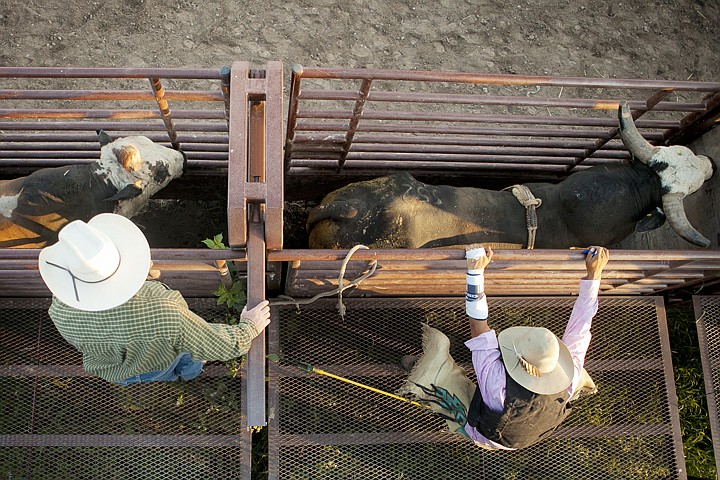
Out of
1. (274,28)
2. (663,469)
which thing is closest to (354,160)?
(274,28)

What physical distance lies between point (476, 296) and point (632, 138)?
175 cm

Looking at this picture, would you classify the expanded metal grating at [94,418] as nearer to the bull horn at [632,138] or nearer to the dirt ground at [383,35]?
the dirt ground at [383,35]

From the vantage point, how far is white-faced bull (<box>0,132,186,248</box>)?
457cm

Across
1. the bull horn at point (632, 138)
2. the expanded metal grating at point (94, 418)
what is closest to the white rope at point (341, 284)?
the expanded metal grating at point (94, 418)

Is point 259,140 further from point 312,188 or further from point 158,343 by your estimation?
point 312,188

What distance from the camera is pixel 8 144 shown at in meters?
4.97

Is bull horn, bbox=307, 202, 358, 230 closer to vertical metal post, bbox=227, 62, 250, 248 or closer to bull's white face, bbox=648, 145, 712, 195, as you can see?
vertical metal post, bbox=227, 62, 250, 248

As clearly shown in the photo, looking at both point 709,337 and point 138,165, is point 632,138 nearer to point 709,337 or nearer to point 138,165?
point 709,337

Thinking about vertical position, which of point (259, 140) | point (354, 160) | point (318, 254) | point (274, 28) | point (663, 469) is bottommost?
point (663, 469)

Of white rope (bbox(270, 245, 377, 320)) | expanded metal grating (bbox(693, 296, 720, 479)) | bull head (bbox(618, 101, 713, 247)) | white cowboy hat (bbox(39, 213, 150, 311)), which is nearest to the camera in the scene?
white cowboy hat (bbox(39, 213, 150, 311))

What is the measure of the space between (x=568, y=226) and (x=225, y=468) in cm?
288

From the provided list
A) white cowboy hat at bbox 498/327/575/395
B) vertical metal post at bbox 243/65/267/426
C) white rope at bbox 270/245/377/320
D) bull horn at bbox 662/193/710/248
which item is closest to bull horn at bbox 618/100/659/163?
bull horn at bbox 662/193/710/248

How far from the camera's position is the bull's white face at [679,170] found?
186 inches

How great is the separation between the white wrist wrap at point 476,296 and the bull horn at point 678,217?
1.66 meters
